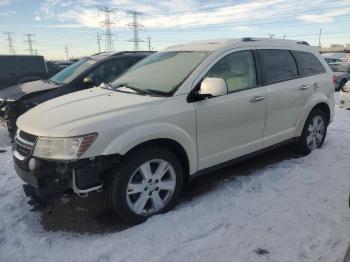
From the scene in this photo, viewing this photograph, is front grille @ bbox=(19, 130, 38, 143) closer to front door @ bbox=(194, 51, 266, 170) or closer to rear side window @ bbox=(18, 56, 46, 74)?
front door @ bbox=(194, 51, 266, 170)

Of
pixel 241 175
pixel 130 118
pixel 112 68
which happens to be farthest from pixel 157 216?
pixel 112 68

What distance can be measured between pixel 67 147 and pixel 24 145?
615 millimetres

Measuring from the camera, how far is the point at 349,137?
22.4 ft

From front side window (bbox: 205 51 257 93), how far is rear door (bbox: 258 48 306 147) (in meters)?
0.23

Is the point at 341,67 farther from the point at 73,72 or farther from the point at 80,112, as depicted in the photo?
the point at 80,112

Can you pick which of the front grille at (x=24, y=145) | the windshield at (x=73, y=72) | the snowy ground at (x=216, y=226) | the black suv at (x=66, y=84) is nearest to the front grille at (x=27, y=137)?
the front grille at (x=24, y=145)

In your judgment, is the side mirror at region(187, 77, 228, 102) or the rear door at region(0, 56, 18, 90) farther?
the rear door at region(0, 56, 18, 90)

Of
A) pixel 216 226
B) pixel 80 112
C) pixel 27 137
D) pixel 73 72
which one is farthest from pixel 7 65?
pixel 216 226

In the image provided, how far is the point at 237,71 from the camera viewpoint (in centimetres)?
450

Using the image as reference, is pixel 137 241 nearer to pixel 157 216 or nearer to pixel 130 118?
pixel 157 216

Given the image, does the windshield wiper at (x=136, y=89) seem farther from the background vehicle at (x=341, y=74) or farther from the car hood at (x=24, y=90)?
the background vehicle at (x=341, y=74)

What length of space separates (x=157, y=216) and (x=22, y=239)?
1301 mm

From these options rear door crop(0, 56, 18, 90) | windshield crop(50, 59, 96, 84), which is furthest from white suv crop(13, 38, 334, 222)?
rear door crop(0, 56, 18, 90)

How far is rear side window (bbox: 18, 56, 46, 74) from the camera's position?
11875mm
